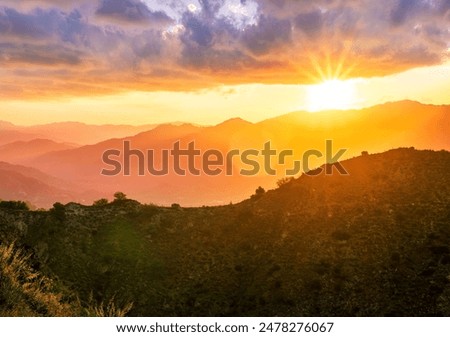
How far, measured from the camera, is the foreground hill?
37.6 metres

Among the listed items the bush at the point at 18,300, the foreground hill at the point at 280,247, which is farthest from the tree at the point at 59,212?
the bush at the point at 18,300

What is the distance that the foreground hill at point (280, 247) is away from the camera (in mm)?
37594

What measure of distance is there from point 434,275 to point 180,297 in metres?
22.0

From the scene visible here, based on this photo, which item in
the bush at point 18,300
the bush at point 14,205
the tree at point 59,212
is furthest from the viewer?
the bush at point 14,205

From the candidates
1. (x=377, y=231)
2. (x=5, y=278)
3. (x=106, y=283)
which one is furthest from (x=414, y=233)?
(x=5, y=278)

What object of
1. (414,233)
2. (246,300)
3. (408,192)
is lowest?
(246,300)

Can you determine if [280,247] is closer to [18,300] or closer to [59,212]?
[59,212]

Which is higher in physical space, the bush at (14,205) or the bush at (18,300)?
the bush at (14,205)

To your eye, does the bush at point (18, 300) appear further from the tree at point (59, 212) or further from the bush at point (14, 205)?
the bush at point (14, 205)

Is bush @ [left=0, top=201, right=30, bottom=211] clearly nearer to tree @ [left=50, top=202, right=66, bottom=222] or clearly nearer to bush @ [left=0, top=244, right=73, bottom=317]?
tree @ [left=50, top=202, right=66, bottom=222]

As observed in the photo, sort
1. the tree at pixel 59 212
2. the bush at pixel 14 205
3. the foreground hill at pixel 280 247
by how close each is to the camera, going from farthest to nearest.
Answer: the bush at pixel 14 205, the tree at pixel 59 212, the foreground hill at pixel 280 247

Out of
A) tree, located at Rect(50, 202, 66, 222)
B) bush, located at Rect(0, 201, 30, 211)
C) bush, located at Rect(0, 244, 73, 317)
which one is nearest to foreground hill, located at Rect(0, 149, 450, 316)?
tree, located at Rect(50, 202, 66, 222)

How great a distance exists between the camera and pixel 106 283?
4247cm

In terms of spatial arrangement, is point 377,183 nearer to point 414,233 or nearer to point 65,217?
point 414,233
